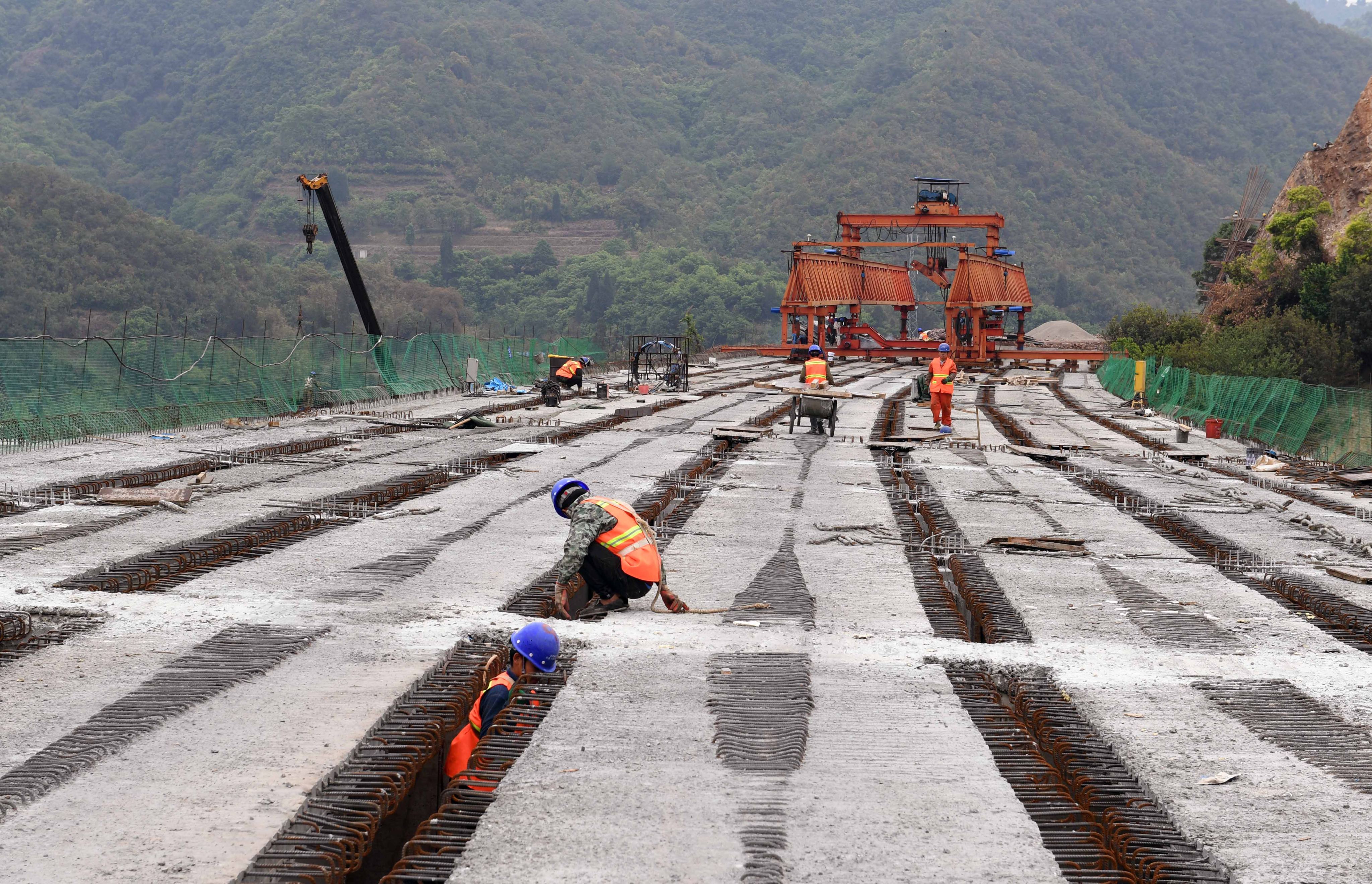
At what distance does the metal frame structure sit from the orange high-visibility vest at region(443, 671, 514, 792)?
29.8 metres

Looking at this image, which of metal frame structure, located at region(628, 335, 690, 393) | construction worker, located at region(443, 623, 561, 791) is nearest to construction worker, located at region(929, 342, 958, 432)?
metal frame structure, located at region(628, 335, 690, 393)

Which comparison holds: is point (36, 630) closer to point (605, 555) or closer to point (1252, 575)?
point (605, 555)

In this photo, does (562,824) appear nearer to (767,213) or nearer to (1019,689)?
(1019,689)

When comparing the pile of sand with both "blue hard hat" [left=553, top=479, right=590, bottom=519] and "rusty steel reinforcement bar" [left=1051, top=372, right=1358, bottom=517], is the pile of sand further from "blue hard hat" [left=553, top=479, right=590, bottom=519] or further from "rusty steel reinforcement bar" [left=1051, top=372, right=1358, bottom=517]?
"blue hard hat" [left=553, top=479, right=590, bottom=519]

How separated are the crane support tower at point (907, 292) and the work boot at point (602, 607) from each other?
4572 cm

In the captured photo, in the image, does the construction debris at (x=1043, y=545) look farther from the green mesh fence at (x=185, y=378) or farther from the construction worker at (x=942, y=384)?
the green mesh fence at (x=185, y=378)

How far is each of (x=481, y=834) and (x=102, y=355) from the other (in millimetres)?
18165

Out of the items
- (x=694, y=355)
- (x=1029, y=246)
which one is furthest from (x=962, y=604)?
(x=1029, y=246)

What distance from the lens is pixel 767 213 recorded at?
158 metres

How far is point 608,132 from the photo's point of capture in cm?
18050

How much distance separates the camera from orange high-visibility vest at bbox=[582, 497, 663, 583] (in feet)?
29.1

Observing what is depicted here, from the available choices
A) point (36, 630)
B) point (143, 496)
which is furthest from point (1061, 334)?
point (36, 630)

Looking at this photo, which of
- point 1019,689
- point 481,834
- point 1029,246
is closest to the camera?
point 481,834

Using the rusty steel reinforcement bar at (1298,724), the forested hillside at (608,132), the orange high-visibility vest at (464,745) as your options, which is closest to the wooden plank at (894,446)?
the rusty steel reinforcement bar at (1298,724)
